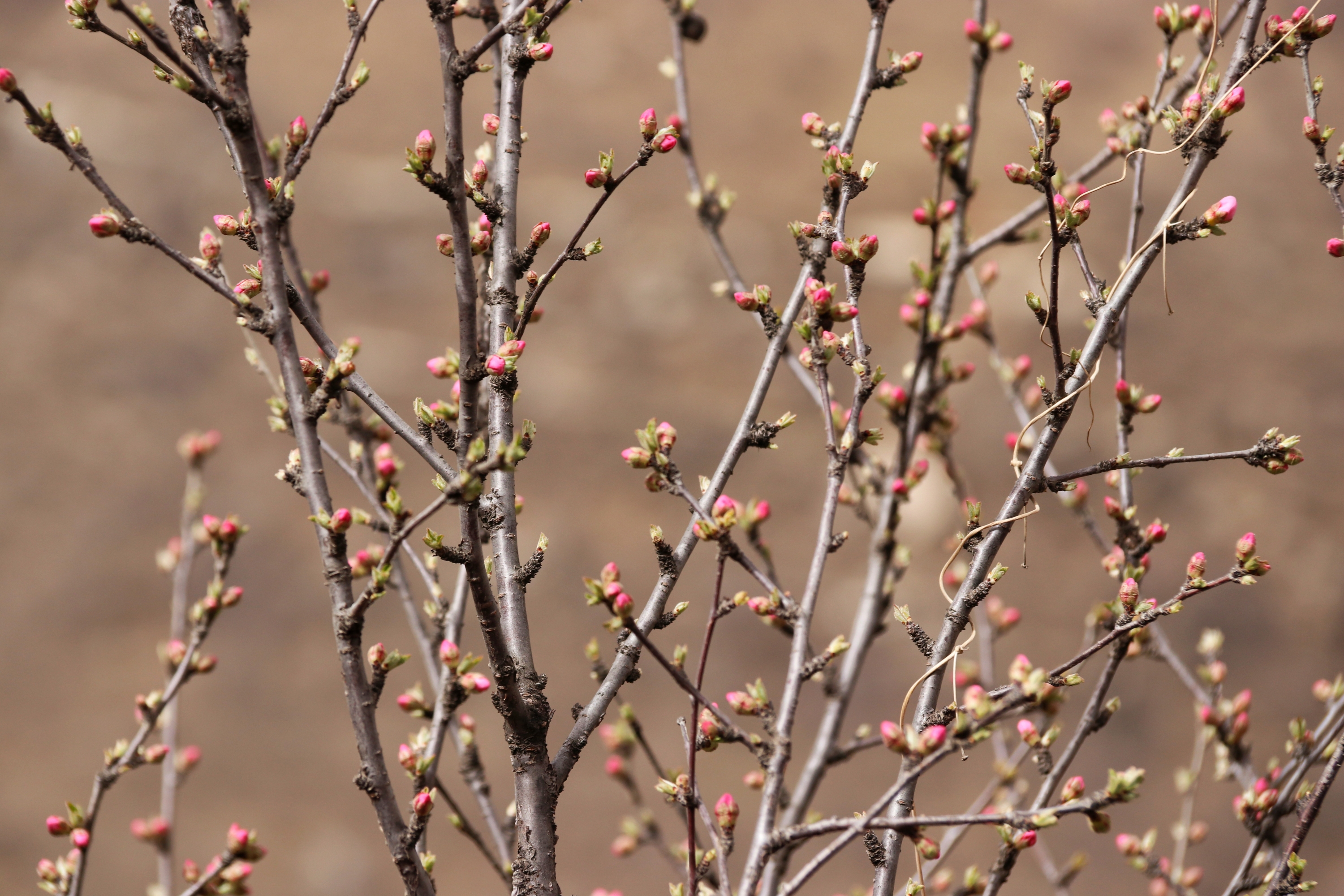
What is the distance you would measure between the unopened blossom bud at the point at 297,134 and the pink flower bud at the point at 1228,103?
1.76 meters

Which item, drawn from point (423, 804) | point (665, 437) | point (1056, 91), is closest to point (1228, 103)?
point (1056, 91)

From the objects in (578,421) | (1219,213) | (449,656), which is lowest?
(449,656)

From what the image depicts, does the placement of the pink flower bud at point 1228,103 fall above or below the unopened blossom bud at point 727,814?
above

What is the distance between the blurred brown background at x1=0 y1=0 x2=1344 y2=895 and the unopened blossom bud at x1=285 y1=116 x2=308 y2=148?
441 centimetres

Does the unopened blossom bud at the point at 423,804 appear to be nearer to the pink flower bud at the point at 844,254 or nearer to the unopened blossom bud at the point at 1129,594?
the pink flower bud at the point at 844,254

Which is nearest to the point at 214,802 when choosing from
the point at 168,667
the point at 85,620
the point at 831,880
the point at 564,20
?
the point at 85,620

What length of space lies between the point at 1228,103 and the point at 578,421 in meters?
8.70

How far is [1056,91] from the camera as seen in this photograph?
182 centimetres

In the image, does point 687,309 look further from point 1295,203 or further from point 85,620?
point 1295,203

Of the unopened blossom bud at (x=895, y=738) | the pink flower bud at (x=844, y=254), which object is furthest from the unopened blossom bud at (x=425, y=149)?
the unopened blossom bud at (x=895, y=738)

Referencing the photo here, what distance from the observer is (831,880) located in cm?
731

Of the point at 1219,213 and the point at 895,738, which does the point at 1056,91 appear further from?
the point at 895,738

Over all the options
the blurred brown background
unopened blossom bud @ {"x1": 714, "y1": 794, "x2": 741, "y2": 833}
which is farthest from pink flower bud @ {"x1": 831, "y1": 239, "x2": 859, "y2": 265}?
the blurred brown background

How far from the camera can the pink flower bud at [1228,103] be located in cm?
172
